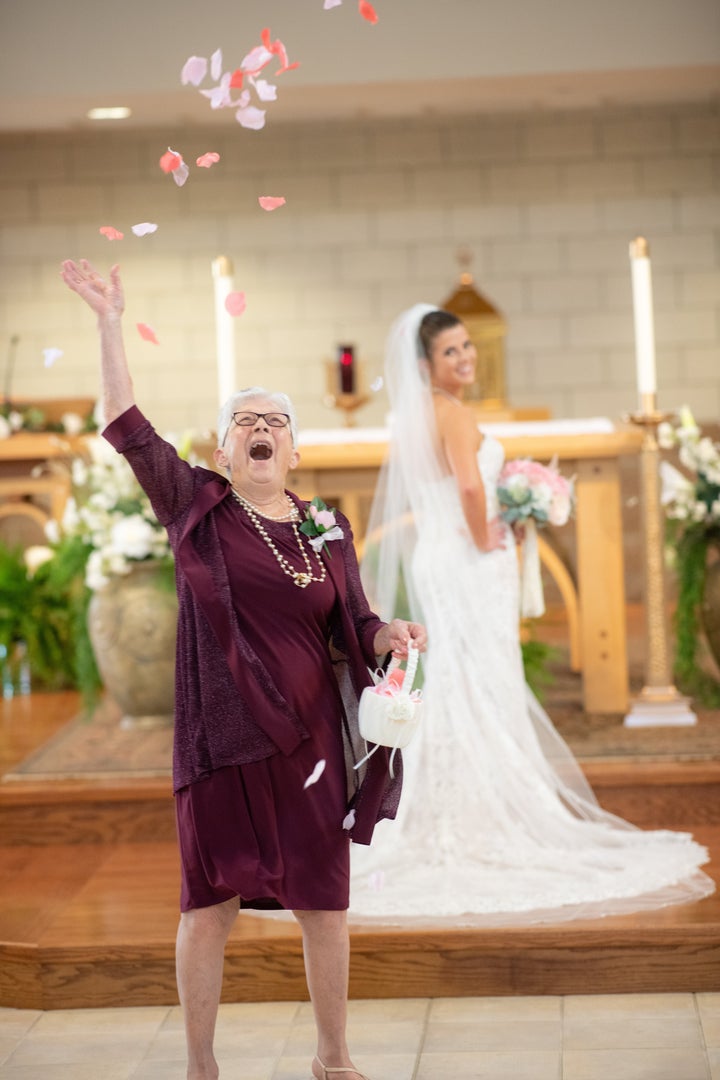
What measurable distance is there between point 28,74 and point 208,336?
6.88 feet

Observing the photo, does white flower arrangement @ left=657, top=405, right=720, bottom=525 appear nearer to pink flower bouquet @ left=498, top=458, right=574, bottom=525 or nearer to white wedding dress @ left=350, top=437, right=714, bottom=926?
pink flower bouquet @ left=498, top=458, right=574, bottom=525

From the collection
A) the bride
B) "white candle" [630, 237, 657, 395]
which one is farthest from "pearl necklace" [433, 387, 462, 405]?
"white candle" [630, 237, 657, 395]

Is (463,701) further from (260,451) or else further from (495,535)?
(260,451)

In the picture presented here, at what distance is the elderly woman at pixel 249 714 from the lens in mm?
2982

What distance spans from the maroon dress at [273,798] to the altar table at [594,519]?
2.75 m

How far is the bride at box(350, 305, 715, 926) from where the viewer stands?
4.30 metres

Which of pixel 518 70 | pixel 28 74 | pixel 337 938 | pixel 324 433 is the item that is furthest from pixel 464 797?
pixel 28 74

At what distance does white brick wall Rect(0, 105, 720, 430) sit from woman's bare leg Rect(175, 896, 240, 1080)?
6436 millimetres

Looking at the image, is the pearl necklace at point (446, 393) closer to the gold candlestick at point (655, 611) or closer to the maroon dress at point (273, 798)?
the gold candlestick at point (655, 611)

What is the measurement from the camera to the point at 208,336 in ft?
30.9

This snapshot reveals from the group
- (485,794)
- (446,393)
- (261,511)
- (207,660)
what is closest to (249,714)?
(207,660)

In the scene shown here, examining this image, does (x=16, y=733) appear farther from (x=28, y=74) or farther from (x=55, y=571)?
(x=28, y=74)

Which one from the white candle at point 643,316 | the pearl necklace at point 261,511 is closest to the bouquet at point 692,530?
the white candle at point 643,316

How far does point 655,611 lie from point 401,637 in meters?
2.76
